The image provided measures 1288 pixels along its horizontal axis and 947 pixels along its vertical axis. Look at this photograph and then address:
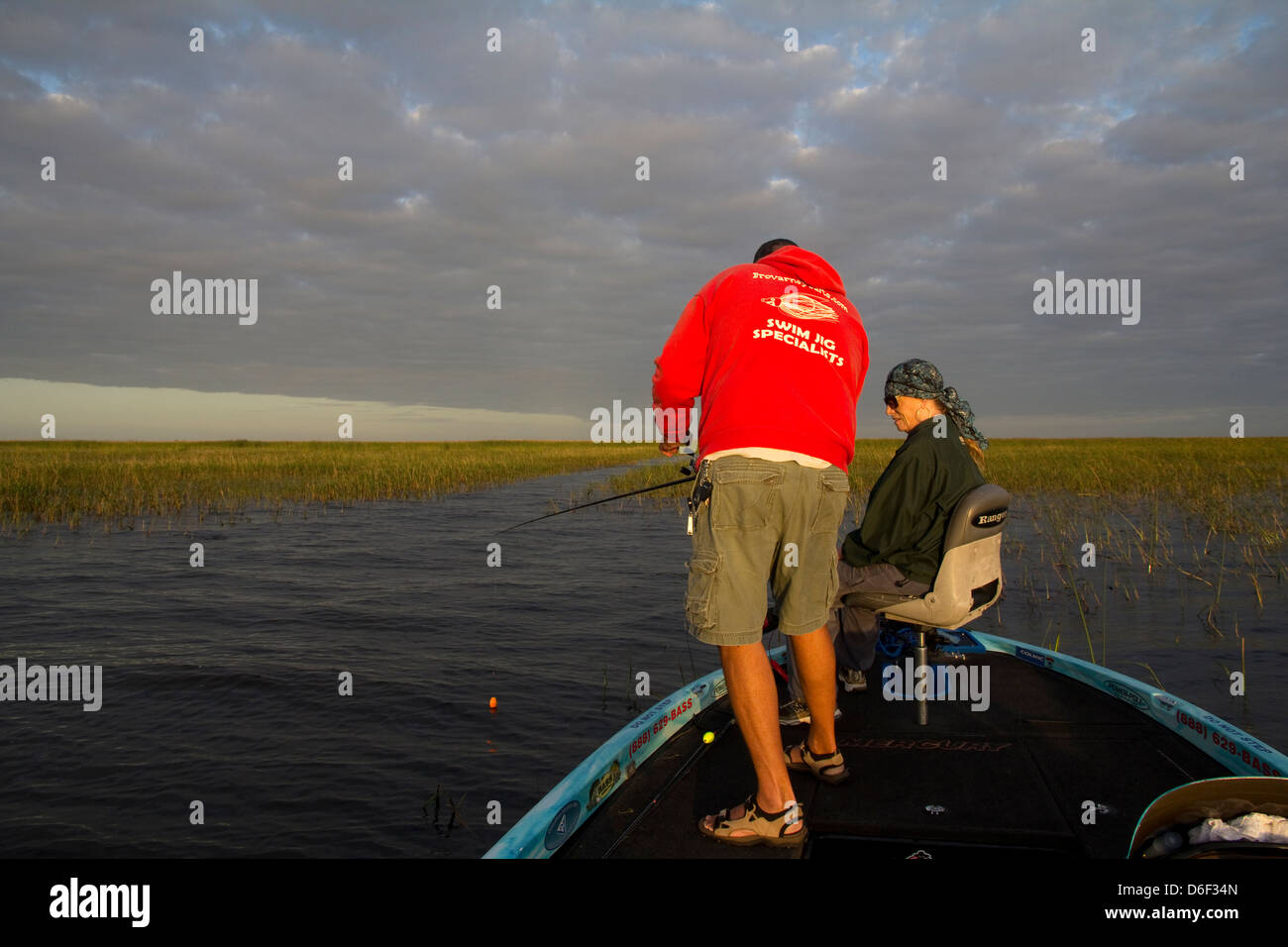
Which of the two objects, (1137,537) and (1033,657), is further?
(1137,537)

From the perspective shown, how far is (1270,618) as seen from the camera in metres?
8.31

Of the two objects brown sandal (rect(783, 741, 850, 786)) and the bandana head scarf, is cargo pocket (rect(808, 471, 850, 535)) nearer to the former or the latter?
brown sandal (rect(783, 741, 850, 786))

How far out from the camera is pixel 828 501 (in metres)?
3.06

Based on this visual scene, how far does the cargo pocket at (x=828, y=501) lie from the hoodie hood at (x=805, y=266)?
866mm

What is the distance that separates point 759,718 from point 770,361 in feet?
4.38

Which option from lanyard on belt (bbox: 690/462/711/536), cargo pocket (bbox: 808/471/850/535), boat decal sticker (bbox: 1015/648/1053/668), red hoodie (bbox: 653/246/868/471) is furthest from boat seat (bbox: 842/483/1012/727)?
lanyard on belt (bbox: 690/462/711/536)

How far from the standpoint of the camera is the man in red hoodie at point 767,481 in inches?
112

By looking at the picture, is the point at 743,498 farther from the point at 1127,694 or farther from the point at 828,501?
the point at 1127,694

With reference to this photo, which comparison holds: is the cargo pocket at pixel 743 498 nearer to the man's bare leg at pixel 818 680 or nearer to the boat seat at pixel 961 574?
the man's bare leg at pixel 818 680

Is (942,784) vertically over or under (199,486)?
under

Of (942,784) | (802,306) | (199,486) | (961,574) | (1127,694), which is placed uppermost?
(802,306)

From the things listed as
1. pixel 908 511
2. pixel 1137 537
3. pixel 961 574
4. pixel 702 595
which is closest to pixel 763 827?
pixel 702 595

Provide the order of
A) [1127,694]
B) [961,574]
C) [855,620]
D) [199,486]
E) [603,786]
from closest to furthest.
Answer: [603,786], [961,574], [1127,694], [855,620], [199,486]
